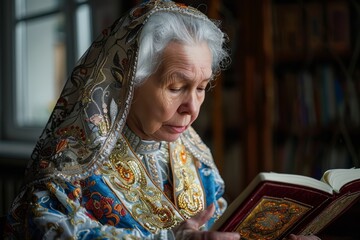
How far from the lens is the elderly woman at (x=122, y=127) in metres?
1.31

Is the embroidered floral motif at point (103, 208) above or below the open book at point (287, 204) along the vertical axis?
below

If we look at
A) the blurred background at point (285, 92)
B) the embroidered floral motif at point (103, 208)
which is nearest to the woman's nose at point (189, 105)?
the embroidered floral motif at point (103, 208)

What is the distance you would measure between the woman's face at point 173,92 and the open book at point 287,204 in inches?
13.5

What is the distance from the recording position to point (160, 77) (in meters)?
1.40

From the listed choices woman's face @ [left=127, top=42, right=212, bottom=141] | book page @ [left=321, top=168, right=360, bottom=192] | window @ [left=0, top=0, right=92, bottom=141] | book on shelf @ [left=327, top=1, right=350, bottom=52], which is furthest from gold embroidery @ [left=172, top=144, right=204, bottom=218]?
window @ [left=0, top=0, right=92, bottom=141]

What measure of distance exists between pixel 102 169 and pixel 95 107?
0.53 feet

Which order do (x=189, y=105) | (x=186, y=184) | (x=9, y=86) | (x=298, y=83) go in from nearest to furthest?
1. (x=189, y=105)
2. (x=186, y=184)
3. (x=298, y=83)
4. (x=9, y=86)

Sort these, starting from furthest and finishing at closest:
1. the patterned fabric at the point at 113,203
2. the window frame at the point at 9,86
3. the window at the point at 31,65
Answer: the window frame at the point at 9,86 < the window at the point at 31,65 < the patterned fabric at the point at 113,203

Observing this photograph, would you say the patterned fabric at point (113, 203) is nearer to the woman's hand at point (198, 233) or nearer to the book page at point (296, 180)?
the woman's hand at point (198, 233)

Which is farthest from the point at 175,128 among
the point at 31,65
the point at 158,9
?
the point at 31,65

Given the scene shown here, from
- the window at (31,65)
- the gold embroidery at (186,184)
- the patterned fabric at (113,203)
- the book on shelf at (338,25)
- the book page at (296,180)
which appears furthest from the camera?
the window at (31,65)

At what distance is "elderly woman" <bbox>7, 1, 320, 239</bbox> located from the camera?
4.29 ft

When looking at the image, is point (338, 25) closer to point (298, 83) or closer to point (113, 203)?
point (298, 83)

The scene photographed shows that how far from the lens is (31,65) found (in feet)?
14.1
